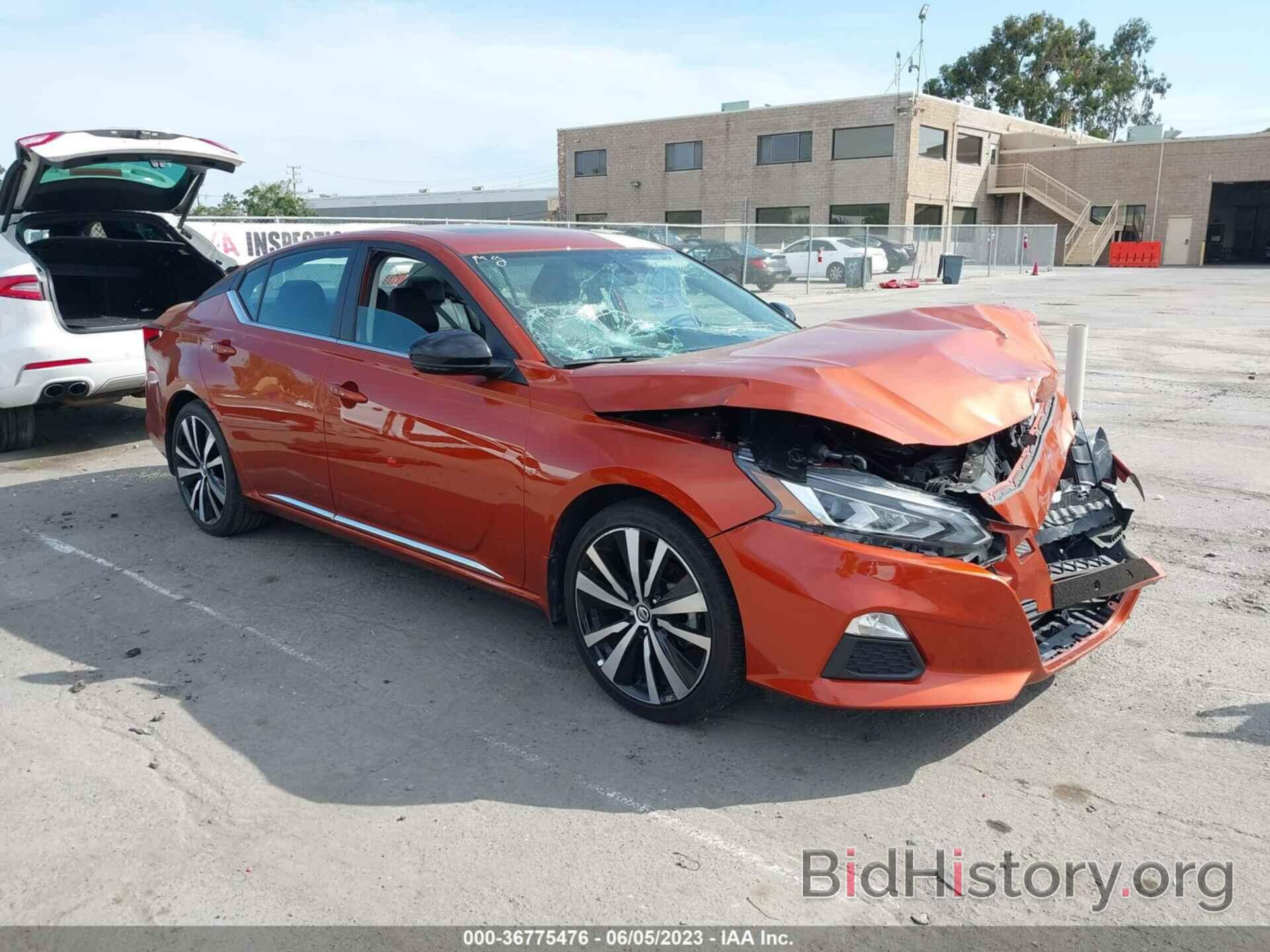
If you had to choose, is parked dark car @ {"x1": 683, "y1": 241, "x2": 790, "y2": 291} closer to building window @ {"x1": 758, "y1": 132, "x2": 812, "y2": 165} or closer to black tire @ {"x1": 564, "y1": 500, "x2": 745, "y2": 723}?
building window @ {"x1": 758, "y1": 132, "x2": 812, "y2": 165}

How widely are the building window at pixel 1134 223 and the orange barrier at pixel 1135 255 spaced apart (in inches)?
80.4

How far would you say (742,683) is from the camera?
3.58 meters

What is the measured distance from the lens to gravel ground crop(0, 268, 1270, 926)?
9.27 ft

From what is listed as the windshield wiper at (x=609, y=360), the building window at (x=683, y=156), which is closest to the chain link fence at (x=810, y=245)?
the windshield wiper at (x=609, y=360)

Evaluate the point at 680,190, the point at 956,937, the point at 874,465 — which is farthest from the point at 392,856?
the point at 680,190

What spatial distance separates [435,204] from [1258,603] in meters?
68.8

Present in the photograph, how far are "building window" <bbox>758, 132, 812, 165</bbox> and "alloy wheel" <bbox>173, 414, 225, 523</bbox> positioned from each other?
1679 inches

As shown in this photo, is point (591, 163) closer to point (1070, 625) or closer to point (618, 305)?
point (618, 305)

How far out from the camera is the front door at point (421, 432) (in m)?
4.08

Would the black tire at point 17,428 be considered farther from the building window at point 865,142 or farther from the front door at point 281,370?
the building window at point 865,142

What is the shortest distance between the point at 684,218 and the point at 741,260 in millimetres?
25634

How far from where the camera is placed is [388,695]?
402 centimetres

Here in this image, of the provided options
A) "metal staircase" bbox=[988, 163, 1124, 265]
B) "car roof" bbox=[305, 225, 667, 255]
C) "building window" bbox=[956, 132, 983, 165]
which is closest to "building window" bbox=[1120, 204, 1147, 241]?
"metal staircase" bbox=[988, 163, 1124, 265]

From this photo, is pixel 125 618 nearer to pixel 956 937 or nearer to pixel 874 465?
pixel 874 465
